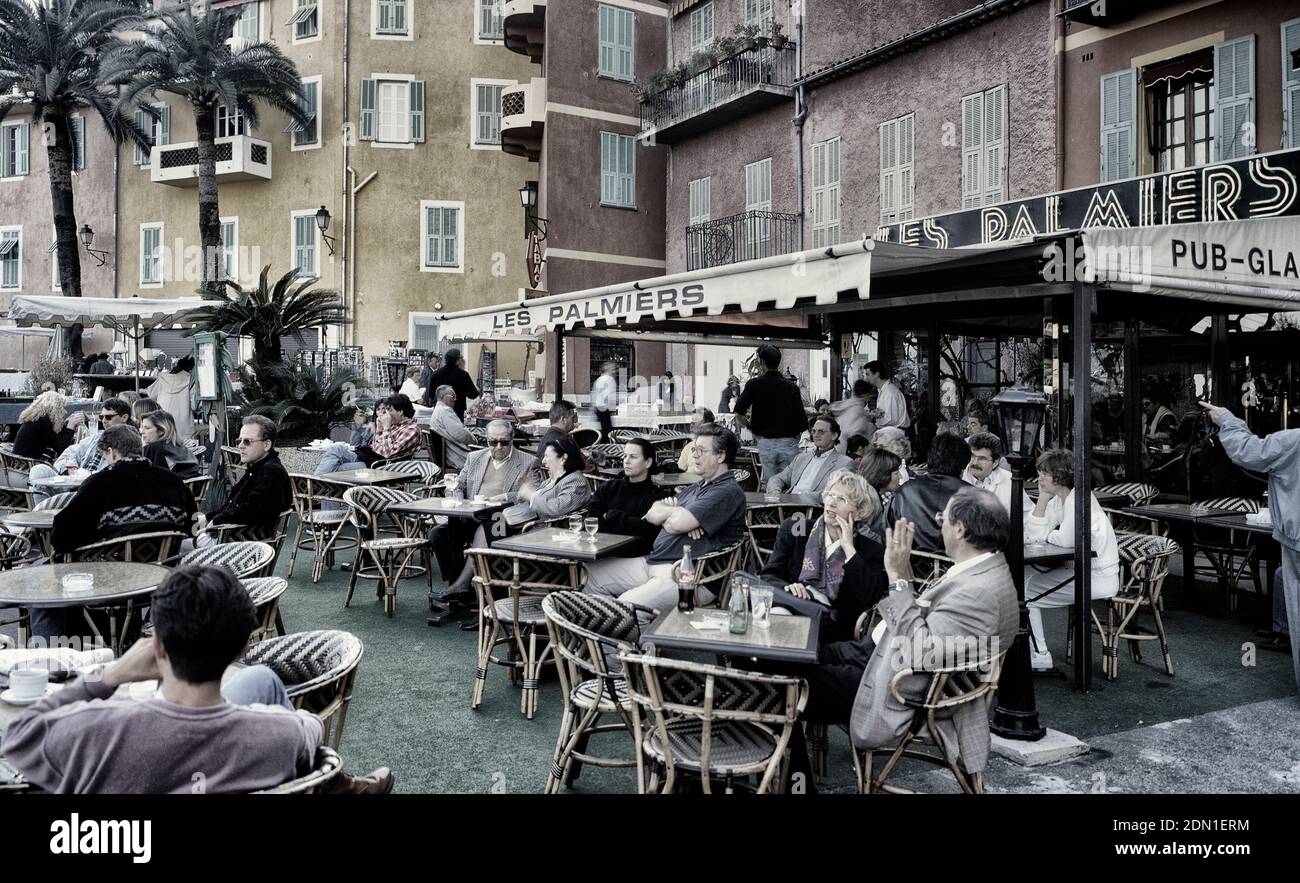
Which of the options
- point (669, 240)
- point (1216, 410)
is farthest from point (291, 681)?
point (669, 240)

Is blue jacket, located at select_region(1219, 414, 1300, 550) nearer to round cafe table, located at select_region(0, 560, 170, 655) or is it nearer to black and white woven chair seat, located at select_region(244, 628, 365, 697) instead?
black and white woven chair seat, located at select_region(244, 628, 365, 697)

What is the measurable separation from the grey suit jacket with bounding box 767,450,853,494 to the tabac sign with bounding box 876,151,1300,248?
1897 mm

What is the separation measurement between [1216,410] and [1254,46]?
7235 millimetres

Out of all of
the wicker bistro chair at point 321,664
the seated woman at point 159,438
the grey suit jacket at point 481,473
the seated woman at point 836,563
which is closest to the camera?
the wicker bistro chair at point 321,664

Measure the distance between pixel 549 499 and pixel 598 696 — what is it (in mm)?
2939

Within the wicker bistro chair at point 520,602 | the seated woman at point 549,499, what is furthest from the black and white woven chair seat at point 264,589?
the seated woman at point 549,499

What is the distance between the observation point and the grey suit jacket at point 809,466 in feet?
26.1

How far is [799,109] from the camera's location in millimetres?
16625

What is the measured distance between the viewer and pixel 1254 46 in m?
10.2

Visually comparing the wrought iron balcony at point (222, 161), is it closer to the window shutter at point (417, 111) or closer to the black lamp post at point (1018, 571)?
the window shutter at point (417, 111)

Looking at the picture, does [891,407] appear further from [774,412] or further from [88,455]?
[88,455]

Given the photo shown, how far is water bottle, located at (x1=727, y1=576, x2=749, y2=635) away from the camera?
12.1 ft

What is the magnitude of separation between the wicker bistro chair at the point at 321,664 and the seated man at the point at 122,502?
2252 millimetres

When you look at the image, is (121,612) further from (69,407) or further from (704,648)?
(69,407)
